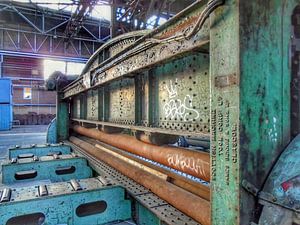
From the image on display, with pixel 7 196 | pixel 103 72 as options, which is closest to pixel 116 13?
pixel 103 72

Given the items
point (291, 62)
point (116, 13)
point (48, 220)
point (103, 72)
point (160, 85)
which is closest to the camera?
point (291, 62)

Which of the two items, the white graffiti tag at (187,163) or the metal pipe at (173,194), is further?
the white graffiti tag at (187,163)

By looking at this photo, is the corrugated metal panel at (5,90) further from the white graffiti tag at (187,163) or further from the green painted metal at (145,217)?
the white graffiti tag at (187,163)

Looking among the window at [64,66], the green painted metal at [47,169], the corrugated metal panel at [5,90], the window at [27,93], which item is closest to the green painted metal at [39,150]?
the green painted metal at [47,169]

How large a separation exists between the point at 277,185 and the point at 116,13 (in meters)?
9.62

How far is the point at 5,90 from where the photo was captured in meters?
15.4

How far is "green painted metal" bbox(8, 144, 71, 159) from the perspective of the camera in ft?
19.0

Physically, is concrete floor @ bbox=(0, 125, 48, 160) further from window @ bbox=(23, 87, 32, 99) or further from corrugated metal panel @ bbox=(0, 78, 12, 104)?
window @ bbox=(23, 87, 32, 99)

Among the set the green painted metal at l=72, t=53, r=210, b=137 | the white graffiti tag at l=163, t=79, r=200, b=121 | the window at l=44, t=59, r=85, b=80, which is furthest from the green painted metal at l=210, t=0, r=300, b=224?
the window at l=44, t=59, r=85, b=80

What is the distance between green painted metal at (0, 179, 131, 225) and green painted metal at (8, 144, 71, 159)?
3.34 m

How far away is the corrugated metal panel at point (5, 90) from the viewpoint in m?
15.2

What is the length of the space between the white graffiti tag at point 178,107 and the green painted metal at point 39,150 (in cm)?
418

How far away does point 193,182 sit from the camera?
8.43 feet

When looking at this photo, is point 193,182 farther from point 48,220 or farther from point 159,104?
point 48,220
